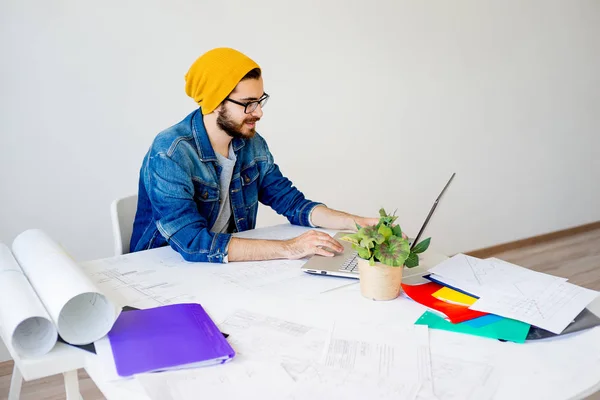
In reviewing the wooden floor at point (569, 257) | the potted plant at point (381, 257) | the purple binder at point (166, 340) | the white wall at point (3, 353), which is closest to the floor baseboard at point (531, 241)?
the wooden floor at point (569, 257)

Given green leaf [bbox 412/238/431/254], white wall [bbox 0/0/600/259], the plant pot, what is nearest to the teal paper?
the plant pot

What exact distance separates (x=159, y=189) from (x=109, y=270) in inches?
11.1

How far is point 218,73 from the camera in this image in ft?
5.74

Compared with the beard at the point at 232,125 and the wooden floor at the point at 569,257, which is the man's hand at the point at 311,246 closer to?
the beard at the point at 232,125

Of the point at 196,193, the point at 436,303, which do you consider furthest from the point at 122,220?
the point at 436,303

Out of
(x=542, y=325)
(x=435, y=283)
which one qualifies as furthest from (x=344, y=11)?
(x=542, y=325)

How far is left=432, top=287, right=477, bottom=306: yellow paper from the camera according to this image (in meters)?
1.32

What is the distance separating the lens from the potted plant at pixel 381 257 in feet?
4.31

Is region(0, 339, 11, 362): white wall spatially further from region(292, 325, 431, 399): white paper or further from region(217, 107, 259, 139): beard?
region(292, 325, 431, 399): white paper

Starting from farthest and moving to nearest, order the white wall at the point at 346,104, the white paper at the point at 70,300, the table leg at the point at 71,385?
the white wall at the point at 346,104 < the table leg at the point at 71,385 < the white paper at the point at 70,300

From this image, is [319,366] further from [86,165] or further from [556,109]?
[556,109]

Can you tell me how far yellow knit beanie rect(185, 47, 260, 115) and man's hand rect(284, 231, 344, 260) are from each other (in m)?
0.50

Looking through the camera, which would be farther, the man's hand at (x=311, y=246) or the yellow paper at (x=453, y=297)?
the man's hand at (x=311, y=246)

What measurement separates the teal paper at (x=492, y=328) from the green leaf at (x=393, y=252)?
0.45ft
